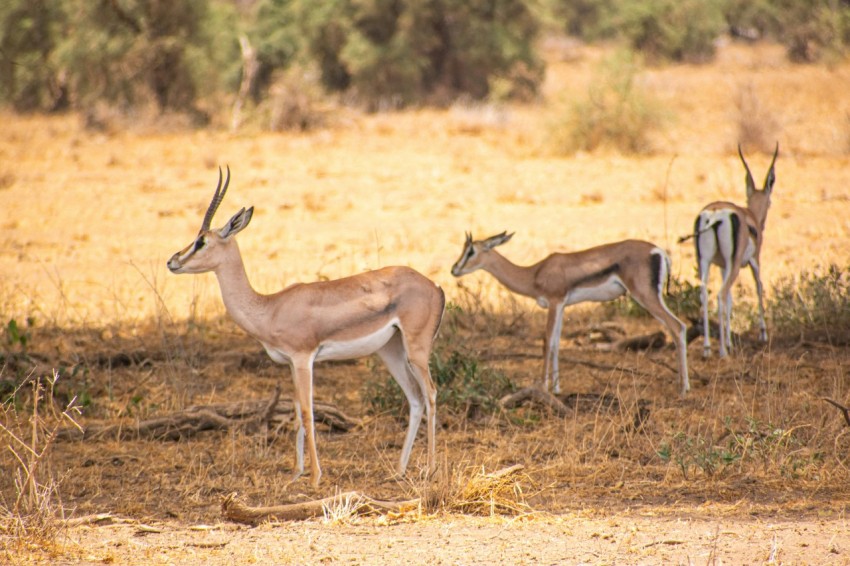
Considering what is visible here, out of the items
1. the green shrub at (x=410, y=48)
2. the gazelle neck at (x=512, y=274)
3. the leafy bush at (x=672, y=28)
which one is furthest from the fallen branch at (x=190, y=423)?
the leafy bush at (x=672, y=28)

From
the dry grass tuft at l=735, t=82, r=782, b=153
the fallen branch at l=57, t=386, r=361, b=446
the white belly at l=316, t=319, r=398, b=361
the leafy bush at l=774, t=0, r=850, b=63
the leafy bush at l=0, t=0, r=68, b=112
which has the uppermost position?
the leafy bush at l=774, t=0, r=850, b=63

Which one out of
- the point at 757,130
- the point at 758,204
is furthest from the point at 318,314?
the point at 757,130

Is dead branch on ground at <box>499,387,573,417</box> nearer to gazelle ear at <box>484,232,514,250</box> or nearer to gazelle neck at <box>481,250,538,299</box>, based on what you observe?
gazelle neck at <box>481,250,538,299</box>

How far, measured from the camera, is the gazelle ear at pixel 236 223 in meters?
5.49

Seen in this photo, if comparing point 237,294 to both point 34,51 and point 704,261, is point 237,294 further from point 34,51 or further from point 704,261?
point 34,51

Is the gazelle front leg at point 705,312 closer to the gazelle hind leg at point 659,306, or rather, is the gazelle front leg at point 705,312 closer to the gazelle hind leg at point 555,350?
the gazelle hind leg at point 659,306

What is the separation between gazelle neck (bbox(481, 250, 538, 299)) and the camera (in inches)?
315

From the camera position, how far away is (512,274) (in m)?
8.08

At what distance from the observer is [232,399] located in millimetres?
7348

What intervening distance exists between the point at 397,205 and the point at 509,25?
47.1 ft

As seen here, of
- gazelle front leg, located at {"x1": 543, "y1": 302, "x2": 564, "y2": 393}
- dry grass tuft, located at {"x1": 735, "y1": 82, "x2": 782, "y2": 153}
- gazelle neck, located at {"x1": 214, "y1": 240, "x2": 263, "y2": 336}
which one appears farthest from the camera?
dry grass tuft, located at {"x1": 735, "y1": 82, "x2": 782, "y2": 153}

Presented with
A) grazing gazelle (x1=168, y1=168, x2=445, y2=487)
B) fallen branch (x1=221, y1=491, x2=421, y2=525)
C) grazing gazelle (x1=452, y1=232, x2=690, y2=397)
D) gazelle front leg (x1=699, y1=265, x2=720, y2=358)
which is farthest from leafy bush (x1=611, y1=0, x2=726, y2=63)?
fallen branch (x1=221, y1=491, x2=421, y2=525)

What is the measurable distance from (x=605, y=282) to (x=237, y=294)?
307 centimetres

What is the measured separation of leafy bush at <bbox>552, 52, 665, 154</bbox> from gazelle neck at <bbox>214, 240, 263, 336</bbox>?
1373 cm
